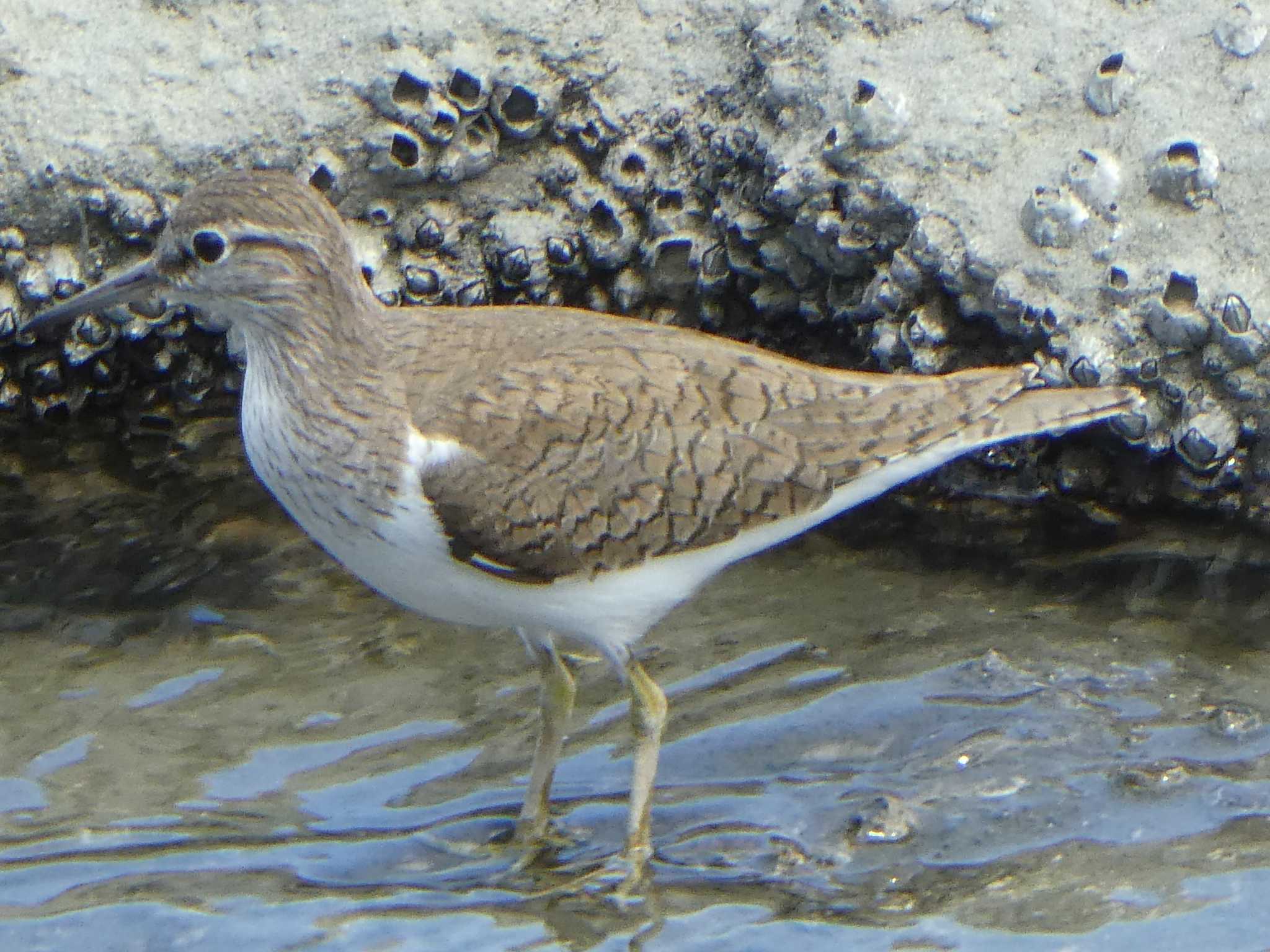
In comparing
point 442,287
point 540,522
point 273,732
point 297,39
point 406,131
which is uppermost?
point 297,39

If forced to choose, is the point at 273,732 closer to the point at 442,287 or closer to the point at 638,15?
the point at 442,287

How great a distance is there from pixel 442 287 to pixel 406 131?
0.75 metres

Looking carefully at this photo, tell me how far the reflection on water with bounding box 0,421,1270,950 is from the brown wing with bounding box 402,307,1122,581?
1.02 m

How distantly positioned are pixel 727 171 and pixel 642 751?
3.20 m

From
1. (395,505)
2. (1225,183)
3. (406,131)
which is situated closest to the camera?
(395,505)

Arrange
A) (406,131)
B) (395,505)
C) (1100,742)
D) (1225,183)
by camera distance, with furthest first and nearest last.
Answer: (406,131), (1225,183), (1100,742), (395,505)

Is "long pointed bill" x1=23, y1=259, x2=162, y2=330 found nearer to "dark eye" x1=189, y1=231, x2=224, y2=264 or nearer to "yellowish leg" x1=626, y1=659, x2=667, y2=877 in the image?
"dark eye" x1=189, y1=231, x2=224, y2=264

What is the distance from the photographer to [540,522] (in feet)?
18.8

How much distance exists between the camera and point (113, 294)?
618 centimetres

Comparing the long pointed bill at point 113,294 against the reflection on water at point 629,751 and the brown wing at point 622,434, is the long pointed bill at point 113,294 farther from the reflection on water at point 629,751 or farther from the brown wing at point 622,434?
the reflection on water at point 629,751

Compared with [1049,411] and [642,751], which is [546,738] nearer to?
[642,751]

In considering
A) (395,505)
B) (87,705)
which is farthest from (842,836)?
(87,705)

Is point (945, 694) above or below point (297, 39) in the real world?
below

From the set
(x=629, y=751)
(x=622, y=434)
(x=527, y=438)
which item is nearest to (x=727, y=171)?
(x=622, y=434)
